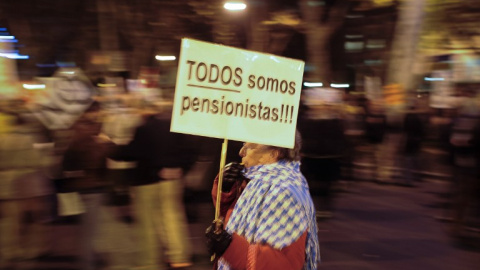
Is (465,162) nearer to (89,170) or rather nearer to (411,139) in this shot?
(89,170)

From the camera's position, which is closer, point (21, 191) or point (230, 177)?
point (230, 177)

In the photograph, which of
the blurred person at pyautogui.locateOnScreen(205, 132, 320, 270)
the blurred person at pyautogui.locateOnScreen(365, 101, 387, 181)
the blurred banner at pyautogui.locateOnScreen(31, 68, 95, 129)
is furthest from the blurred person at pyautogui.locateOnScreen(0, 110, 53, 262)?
the blurred person at pyautogui.locateOnScreen(365, 101, 387, 181)

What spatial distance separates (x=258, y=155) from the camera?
11.2 ft

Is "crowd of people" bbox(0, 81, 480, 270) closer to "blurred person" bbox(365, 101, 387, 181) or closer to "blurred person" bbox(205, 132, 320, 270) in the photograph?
"blurred person" bbox(205, 132, 320, 270)

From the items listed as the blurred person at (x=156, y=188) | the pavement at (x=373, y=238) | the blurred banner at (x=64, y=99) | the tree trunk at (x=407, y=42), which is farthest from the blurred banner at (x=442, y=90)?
the blurred person at (x=156, y=188)

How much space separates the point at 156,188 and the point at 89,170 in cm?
73

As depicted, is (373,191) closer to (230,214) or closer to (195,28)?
(230,214)

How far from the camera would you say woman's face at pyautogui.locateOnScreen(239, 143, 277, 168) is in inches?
134

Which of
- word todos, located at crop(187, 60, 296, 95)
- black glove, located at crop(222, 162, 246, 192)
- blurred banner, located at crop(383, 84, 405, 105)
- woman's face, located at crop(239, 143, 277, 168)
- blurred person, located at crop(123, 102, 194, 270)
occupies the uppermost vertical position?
blurred banner, located at crop(383, 84, 405, 105)

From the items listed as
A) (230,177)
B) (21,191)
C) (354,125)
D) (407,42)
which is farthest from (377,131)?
(230,177)

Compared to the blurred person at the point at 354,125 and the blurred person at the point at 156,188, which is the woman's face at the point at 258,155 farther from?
the blurred person at the point at 354,125

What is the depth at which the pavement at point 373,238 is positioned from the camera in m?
7.31

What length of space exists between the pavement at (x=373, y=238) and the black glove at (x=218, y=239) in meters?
3.90

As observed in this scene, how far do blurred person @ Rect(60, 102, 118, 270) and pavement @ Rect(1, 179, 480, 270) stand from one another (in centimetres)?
33
